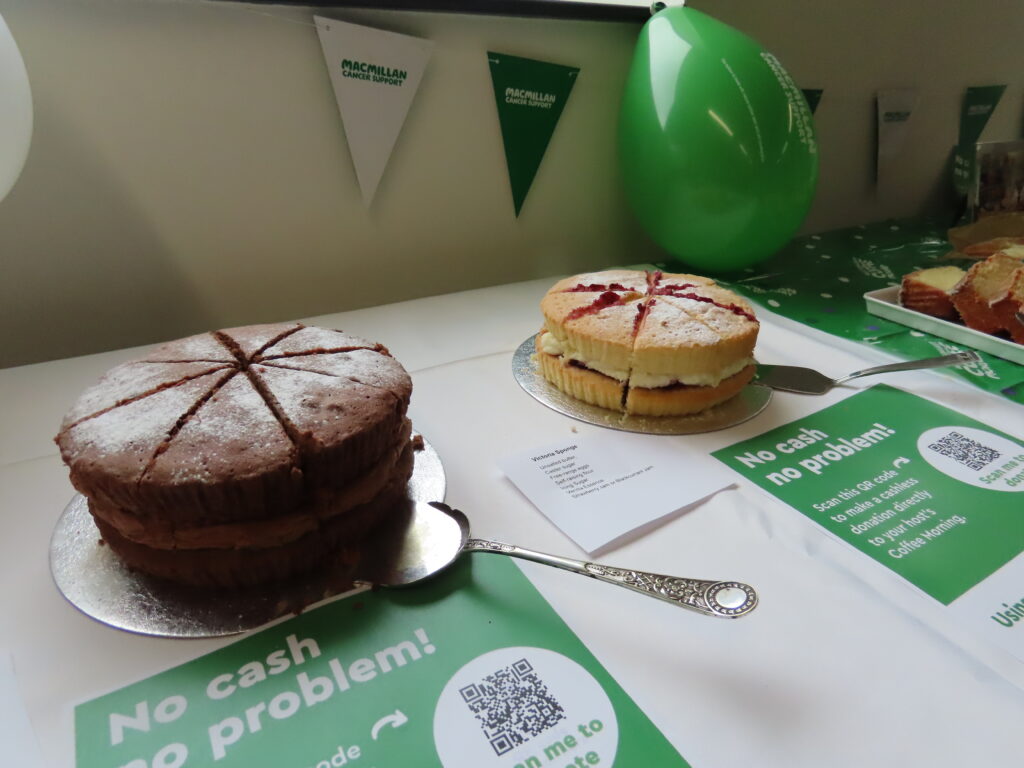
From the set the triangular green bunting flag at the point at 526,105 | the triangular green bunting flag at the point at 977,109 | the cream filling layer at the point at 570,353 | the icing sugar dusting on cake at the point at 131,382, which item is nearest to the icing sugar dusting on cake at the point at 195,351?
the icing sugar dusting on cake at the point at 131,382

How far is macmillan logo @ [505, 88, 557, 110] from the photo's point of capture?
1633 mm

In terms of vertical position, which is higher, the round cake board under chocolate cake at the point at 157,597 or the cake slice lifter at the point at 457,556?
the round cake board under chocolate cake at the point at 157,597

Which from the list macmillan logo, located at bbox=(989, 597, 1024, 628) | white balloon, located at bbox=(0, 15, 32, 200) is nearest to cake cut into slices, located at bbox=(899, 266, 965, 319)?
macmillan logo, located at bbox=(989, 597, 1024, 628)

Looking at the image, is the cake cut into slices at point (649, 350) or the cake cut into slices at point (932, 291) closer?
the cake cut into slices at point (649, 350)

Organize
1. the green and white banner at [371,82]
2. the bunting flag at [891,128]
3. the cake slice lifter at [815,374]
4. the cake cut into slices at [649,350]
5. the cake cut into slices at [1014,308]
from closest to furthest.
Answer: the cake cut into slices at [649,350] → the cake slice lifter at [815,374] → the cake cut into slices at [1014,308] → the green and white banner at [371,82] → the bunting flag at [891,128]

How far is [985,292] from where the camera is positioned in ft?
4.40

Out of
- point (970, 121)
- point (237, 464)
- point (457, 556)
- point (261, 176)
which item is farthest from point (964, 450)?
point (970, 121)

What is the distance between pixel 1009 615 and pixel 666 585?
38 cm

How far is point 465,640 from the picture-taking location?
2.19ft

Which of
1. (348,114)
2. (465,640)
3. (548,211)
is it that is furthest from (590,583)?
(548,211)

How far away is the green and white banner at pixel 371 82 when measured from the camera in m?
1.38

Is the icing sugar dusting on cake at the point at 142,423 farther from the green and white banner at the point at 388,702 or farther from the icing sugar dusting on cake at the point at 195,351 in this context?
the green and white banner at the point at 388,702

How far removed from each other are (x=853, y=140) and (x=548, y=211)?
1.29 m

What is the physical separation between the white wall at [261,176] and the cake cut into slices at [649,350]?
0.63 meters
